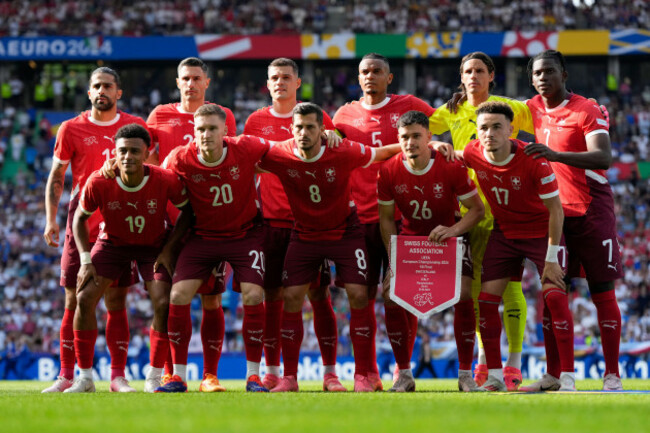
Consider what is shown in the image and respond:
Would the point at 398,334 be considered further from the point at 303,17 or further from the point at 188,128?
the point at 303,17

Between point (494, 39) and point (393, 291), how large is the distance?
2203cm

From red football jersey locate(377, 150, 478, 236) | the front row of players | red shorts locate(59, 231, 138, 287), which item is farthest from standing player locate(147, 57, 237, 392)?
red football jersey locate(377, 150, 478, 236)

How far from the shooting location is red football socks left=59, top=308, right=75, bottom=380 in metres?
8.01

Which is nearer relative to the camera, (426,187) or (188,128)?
(426,187)

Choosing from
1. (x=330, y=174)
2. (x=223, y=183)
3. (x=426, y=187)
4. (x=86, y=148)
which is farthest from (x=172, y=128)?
(x=426, y=187)

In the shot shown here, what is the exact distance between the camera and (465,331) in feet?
25.0

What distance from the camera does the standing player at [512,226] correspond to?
711 cm

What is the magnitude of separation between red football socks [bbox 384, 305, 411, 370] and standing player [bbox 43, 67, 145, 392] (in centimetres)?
222

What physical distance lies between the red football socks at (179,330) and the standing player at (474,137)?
2442 mm

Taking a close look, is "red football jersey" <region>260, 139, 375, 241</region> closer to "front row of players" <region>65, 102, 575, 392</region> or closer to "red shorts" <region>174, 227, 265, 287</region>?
"front row of players" <region>65, 102, 575, 392</region>

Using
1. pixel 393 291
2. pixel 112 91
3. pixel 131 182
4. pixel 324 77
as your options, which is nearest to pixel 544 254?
pixel 393 291

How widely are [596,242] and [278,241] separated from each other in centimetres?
258

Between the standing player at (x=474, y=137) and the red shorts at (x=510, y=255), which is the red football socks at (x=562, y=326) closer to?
the red shorts at (x=510, y=255)

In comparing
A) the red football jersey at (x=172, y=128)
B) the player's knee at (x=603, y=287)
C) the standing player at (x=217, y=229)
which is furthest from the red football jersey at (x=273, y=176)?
the player's knee at (x=603, y=287)
